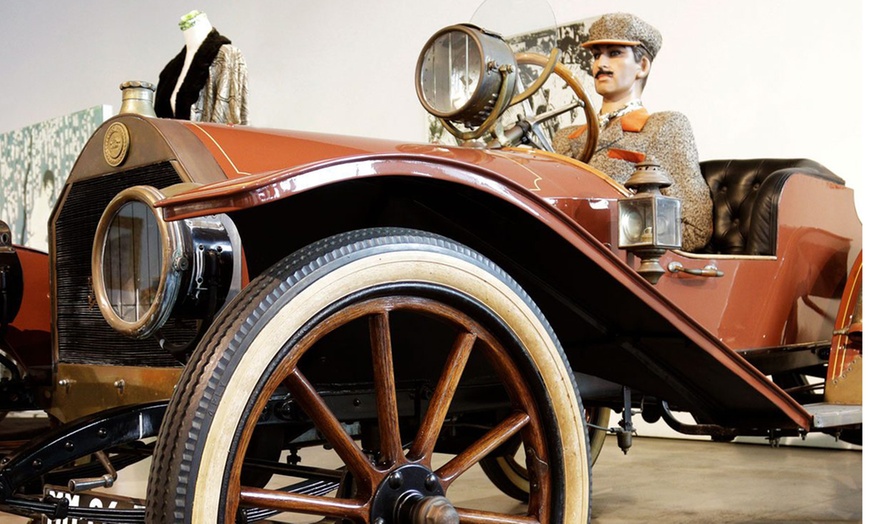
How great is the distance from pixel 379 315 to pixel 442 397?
197 millimetres

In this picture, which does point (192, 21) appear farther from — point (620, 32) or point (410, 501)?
point (410, 501)

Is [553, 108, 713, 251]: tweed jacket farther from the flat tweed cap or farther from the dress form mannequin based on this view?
the dress form mannequin

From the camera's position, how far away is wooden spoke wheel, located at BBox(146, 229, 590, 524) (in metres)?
1.21

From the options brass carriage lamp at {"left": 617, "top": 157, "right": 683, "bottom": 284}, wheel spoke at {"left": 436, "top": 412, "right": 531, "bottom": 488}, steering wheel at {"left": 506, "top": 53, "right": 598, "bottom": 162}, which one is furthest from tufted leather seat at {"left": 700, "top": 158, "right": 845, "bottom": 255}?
wheel spoke at {"left": 436, "top": 412, "right": 531, "bottom": 488}

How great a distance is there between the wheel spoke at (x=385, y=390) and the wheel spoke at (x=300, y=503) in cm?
10

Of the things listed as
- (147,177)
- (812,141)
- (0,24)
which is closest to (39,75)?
(0,24)

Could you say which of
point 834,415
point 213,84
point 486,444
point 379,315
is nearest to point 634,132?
point 834,415

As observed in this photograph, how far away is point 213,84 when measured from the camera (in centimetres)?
311

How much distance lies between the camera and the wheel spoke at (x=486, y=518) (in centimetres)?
152

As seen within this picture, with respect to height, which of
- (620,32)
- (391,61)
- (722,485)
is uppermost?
(391,61)

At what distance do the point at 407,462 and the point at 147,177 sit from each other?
0.83 m

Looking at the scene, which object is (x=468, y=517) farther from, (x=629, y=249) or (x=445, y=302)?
(x=629, y=249)

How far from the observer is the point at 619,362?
2066 mm

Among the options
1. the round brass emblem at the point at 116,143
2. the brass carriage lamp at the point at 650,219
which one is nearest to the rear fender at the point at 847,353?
the brass carriage lamp at the point at 650,219
